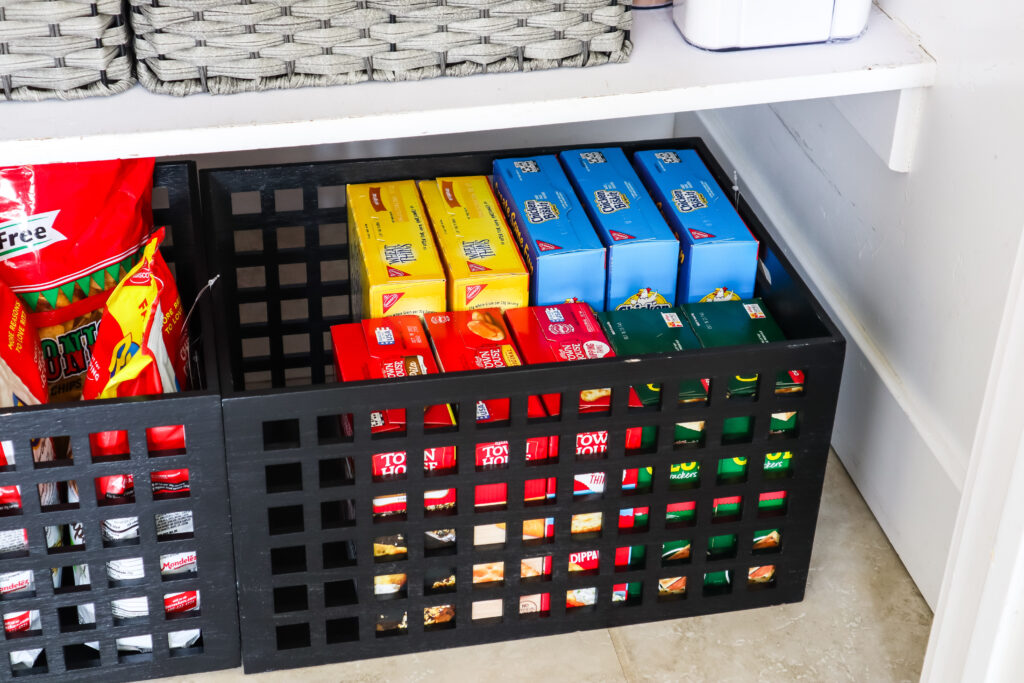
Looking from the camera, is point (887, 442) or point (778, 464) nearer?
point (778, 464)

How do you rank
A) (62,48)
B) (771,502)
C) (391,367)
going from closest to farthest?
(62,48) < (391,367) < (771,502)

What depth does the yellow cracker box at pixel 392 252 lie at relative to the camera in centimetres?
108

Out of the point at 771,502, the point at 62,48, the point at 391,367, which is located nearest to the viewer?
the point at 62,48

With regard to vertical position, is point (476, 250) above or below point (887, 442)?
above

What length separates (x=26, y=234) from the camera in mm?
1083

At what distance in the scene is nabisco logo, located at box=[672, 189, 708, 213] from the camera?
1159mm

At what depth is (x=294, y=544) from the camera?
1.02 meters

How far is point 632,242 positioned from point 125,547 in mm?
490

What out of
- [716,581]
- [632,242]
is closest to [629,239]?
[632,242]

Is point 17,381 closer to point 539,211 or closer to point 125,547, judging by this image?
point 125,547

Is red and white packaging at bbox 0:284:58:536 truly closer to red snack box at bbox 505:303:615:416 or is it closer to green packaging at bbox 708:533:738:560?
red snack box at bbox 505:303:615:416

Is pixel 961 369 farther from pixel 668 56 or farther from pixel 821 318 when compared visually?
pixel 668 56

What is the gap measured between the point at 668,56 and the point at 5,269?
591 millimetres

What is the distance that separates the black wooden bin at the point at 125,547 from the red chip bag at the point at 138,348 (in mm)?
27
